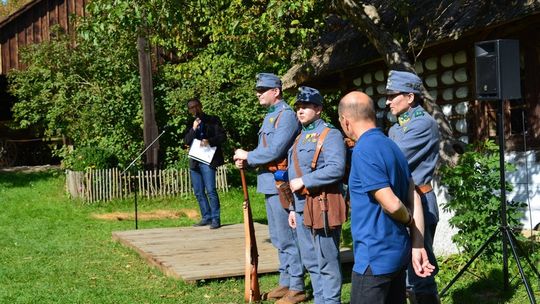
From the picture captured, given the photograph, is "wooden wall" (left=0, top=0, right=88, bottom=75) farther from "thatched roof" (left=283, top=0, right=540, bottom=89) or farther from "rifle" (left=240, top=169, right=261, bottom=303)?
"rifle" (left=240, top=169, right=261, bottom=303)

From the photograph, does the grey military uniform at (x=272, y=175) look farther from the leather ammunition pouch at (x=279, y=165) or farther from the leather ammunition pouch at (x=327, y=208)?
the leather ammunition pouch at (x=327, y=208)

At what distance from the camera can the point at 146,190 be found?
16344 millimetres

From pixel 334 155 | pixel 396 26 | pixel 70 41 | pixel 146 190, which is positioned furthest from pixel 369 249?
pixel 70 41

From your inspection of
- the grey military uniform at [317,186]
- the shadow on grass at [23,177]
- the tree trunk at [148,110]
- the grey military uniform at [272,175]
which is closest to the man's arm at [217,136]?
the grey military uniform at [272,175]

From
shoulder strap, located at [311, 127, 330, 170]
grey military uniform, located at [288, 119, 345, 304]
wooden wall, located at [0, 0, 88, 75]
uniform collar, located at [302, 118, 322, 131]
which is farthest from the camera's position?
wooden wall, located at [0, 0, 88, 75]

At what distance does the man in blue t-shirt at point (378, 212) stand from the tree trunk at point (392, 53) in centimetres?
421

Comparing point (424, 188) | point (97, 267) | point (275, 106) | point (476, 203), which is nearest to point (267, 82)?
point (275, 106)

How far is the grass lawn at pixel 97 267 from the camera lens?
24.2 feet

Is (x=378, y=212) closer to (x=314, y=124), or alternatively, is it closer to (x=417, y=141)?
(x=417, y=141)

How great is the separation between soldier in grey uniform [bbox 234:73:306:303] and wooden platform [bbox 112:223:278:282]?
3.78 feet

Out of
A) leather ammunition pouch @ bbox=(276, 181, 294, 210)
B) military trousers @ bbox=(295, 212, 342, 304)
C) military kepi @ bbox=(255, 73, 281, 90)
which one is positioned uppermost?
military kepi @ bbox=(255, 73, 281, 90)

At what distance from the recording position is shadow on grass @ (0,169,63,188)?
1826 centimetres

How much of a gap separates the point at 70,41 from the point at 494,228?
1508 centimetres

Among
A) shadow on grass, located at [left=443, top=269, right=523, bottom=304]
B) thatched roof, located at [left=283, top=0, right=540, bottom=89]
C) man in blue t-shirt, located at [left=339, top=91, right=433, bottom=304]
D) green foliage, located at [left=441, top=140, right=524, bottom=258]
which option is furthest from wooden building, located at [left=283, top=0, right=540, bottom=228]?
man in blue t-shirt, located at [left=339, top=91, right=433, bottom=304]
